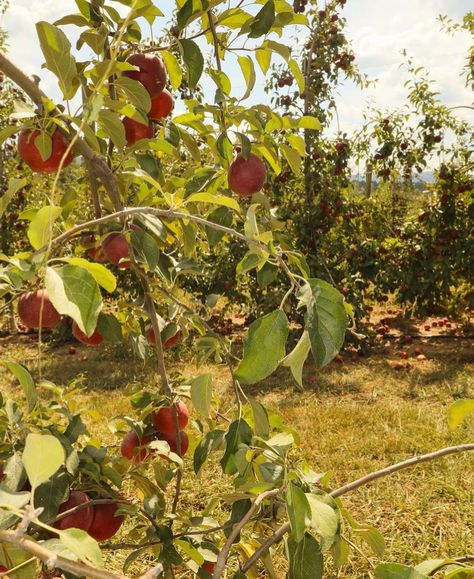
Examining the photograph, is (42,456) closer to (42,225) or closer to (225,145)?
(42,225)

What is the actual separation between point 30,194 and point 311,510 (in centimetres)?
556

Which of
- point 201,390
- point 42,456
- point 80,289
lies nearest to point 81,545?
point 42,456

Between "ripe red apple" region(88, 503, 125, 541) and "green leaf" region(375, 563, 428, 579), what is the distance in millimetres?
501

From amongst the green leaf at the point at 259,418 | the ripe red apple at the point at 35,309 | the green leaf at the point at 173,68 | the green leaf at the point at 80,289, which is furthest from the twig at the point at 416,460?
the green leaf at the point at 173,68

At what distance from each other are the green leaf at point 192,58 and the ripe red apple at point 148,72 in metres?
0.11

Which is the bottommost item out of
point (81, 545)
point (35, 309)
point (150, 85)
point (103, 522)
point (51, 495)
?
point (103, 522)

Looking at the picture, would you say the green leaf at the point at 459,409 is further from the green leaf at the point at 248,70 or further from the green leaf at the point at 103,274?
the green leaf at the point at 248,70

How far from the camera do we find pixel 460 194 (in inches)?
185

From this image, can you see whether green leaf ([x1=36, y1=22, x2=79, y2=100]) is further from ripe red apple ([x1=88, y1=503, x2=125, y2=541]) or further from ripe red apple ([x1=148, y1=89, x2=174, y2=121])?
ripe red apple ([x1=88, y1=503, x2=125, y2=541])

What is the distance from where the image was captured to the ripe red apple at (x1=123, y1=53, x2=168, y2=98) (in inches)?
34.8

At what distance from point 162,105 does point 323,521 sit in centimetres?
70

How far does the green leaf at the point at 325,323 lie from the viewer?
52 centimetres

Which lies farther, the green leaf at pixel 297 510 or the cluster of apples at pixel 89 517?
the cluster of apples at pixel 89 517

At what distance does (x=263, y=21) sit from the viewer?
30.1 inches
